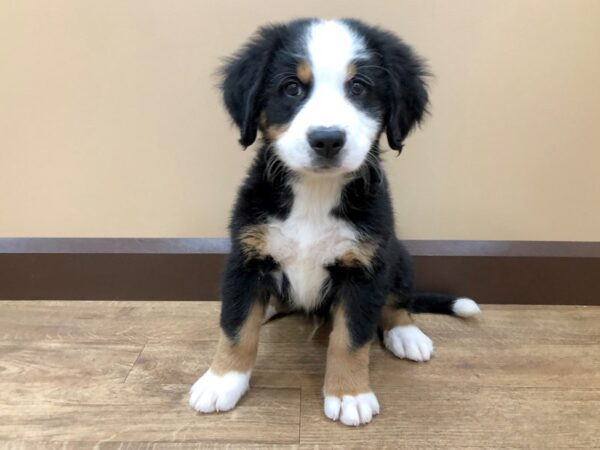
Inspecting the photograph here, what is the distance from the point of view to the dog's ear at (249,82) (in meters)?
1.38

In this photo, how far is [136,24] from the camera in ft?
6.15

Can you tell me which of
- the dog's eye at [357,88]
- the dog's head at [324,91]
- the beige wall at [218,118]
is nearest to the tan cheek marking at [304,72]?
the dog's head at [324,91]

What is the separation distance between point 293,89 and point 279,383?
0.87 m

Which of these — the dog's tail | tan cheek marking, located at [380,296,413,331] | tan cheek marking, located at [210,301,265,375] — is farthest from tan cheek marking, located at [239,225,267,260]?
the dog's tail

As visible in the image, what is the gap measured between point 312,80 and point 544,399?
113cm

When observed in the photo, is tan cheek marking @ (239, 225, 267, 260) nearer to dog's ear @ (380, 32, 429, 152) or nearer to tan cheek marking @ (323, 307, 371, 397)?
tan cheek marking @ (323, 307, 371, 397)

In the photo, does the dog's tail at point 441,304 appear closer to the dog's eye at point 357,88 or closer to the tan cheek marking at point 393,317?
the tan cheek marking at point 393,317

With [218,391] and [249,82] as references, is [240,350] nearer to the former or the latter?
[218,391]

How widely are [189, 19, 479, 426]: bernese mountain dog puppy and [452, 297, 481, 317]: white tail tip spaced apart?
1.65 ft

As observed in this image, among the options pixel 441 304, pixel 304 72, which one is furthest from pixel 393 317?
pixel 304 72

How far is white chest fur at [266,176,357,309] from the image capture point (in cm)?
147

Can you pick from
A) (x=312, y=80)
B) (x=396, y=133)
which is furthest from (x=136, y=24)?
(x=396, y=133)

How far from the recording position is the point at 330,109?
1260 millimetres

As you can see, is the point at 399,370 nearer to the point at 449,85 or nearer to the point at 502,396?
the point at 502,396
